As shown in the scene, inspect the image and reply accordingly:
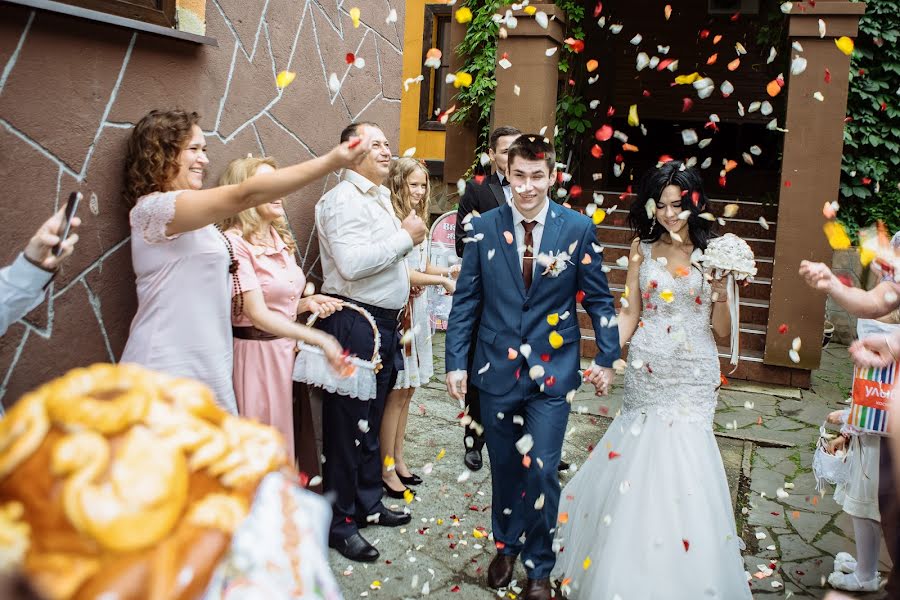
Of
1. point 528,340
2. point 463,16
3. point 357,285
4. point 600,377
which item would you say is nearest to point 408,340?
point 357,285

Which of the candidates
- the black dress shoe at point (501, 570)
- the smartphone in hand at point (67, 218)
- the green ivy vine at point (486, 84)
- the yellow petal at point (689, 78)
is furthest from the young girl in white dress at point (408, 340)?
the yellow petal at point (689, 78)

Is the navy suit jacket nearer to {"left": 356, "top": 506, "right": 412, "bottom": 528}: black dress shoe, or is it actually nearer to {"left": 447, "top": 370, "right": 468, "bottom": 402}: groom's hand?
{"left": 447, "top": 370, "right": 468, "bottom": 402}: groom's hand

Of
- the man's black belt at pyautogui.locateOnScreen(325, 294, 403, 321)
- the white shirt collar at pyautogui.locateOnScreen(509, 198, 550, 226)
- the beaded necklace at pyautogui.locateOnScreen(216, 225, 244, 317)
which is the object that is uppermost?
the white shirt collar at pyautogui.locateOnScreen(509, 198, 550, 226)

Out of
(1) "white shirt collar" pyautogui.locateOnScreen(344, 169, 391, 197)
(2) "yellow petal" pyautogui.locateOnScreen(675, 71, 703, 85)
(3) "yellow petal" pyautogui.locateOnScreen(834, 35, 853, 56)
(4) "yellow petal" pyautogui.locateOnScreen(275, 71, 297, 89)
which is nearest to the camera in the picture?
(1) "white shirt collar" pyautogui.locateOnScreen(344, 169, 391, 197)

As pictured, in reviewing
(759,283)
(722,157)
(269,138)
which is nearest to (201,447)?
(269,138)

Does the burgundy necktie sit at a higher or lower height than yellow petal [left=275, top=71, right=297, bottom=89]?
lower

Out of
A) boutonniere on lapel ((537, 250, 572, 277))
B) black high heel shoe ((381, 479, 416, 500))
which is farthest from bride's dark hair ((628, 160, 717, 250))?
black high heel shoe ((381, 479, 416, 500))

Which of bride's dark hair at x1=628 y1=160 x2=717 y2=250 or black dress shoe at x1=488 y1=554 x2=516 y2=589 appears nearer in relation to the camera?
black dress shoe at x1=488 y1=554 x2=516 y2=589

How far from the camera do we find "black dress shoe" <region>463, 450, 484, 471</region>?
18.2 feet

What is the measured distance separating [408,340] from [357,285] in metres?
0.78

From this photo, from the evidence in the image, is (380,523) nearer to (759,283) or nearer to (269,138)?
(269,138)

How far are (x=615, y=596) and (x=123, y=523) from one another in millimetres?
3146

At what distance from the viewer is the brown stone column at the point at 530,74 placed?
900cm

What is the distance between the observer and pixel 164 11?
3.52m
